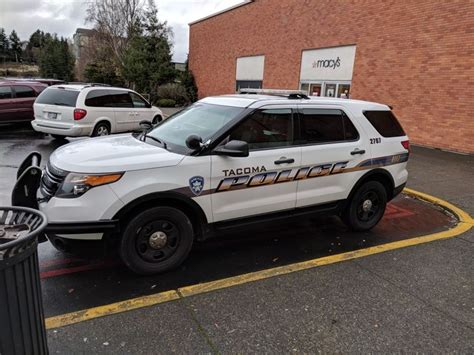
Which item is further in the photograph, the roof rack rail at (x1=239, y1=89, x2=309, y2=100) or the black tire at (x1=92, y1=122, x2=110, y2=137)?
the black tire at (x1=92, y1=122, x2=110, y2=137)

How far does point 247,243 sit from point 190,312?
1585 mm

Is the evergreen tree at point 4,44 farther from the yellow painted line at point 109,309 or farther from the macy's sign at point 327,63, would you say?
the yellow painted line at point 109,309

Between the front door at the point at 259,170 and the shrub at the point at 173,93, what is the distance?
76.0ft

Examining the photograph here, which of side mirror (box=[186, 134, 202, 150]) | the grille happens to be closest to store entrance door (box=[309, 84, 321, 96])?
side mirror (box=[186, 134, 202, 150])

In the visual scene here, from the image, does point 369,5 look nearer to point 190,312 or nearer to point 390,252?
point 390,252

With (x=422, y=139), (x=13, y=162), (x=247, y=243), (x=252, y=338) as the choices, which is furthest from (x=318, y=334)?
(x=422, y=139)

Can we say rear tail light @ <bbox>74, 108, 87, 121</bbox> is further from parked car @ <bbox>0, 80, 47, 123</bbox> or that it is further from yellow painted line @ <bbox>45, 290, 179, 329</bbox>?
yellow painted line @ <bbox>45, 290, 179, 329</bbox>

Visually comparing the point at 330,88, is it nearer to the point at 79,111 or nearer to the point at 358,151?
the point at 79,111

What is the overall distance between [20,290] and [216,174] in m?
2.10

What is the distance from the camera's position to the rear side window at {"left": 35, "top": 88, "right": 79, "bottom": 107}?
1018 centimetres

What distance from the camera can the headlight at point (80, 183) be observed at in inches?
131

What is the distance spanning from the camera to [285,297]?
3.44m

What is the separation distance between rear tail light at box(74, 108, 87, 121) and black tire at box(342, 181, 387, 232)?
25.2ft

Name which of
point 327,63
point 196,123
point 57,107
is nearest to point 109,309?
point 196,123
